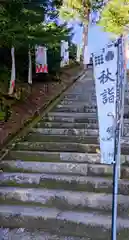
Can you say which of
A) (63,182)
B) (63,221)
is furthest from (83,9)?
(63,221)

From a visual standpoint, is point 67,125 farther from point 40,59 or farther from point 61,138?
point 40,59

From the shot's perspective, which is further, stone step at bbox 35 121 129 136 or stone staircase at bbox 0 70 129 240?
stone step at bbox 35 121 129 136

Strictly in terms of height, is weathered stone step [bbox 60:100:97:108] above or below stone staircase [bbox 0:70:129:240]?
above

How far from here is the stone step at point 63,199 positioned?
4.02 m

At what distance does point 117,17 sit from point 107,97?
28.4 ft

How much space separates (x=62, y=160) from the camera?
16.3ft

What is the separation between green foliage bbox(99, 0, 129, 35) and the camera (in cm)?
1086

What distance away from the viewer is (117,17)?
11.2m

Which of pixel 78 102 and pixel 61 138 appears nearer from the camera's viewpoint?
pixel 61 138

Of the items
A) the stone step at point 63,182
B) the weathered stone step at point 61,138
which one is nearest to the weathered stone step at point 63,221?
the stone step at point 63,182

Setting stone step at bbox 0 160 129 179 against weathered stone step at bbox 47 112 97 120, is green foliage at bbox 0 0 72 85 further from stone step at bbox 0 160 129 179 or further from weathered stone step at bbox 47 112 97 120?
stone step at bbox 0 160 129 179

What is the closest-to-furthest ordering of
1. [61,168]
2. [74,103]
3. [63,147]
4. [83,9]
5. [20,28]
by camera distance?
[61,168]
[63,147]
[20,28]
[74,103]
[83,9]

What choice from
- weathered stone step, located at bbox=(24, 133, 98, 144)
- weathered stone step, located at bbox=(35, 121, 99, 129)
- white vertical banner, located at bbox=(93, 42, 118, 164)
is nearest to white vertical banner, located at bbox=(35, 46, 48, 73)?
weathered stone step, located at bbox=(35, 121, 99, 129)

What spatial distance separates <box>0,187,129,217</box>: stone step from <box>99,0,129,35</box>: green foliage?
307 inches
